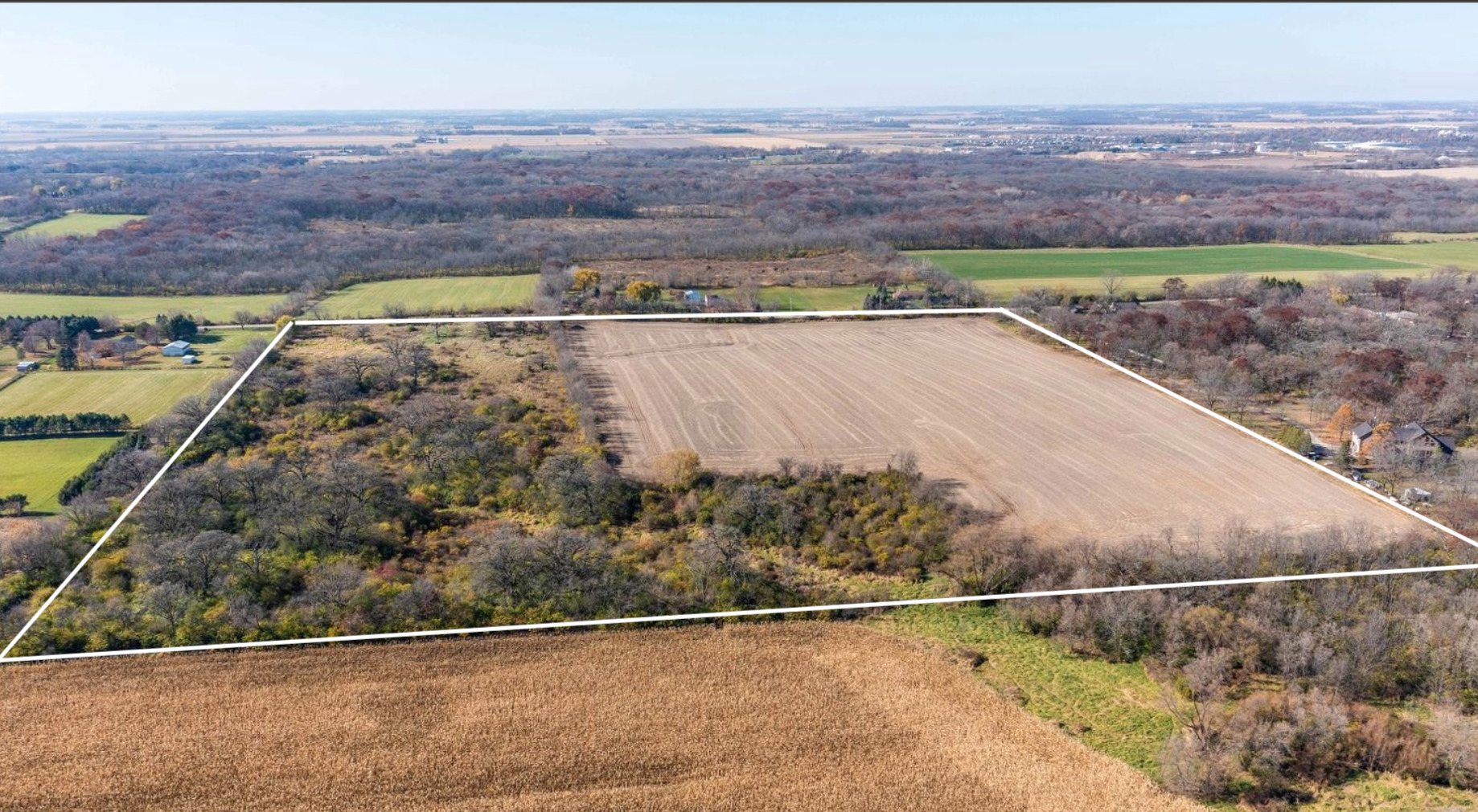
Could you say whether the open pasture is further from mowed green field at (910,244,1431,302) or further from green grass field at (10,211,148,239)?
green grass field at (10,211,148,239)

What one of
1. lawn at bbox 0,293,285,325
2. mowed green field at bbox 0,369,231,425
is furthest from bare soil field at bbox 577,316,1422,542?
lawn at bbox 0,293,285,325

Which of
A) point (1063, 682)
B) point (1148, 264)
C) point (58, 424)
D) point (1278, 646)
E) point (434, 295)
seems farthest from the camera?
point (1148, 264)

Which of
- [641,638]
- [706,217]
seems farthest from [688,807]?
[706,217]

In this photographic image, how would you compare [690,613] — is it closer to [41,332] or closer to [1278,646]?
[1278,646]

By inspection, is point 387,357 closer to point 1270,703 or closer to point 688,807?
point 688,807

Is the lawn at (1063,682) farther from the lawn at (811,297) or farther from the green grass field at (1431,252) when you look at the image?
the green grass field at (1431,252)

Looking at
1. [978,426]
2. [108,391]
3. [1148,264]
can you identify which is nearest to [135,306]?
[108,391]

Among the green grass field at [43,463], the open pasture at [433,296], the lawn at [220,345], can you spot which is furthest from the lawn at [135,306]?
the green grass field at [43,463]
